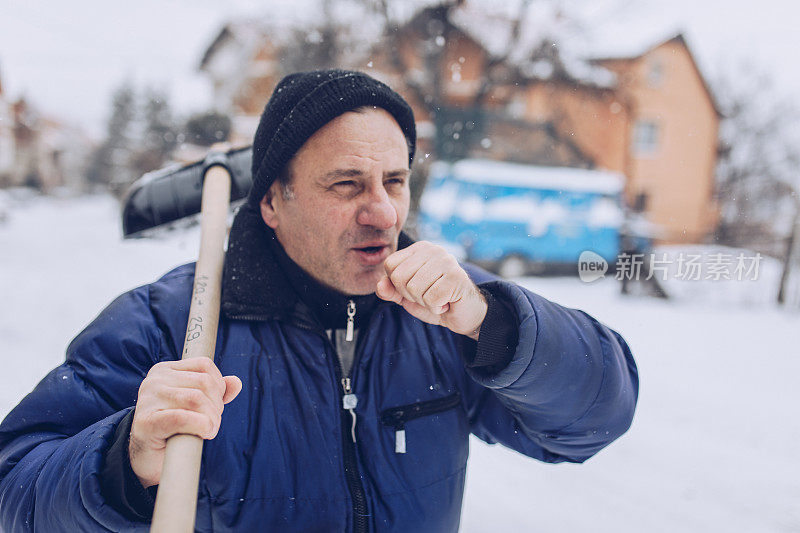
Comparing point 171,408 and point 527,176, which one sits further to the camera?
point 527,176

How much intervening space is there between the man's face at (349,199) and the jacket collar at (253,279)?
0.31 ft

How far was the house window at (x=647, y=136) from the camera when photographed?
434 cm

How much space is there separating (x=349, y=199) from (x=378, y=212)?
102mm

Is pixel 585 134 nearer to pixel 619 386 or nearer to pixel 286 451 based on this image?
pixel 619 386

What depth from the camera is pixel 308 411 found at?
4.30ft

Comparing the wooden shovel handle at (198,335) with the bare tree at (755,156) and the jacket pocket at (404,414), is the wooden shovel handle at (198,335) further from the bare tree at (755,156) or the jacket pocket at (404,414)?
the bare tree at (755,156)

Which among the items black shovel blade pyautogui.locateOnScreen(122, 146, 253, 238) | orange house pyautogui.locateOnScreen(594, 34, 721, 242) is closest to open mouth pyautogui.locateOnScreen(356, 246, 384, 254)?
black shovel blade pyautogui.locateOnScreen(122, 146, 253, 238)

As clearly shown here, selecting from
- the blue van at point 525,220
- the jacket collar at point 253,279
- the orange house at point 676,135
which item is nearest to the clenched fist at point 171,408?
the jacket collar at point 253,279

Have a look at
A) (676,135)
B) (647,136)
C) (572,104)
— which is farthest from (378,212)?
(572,104)

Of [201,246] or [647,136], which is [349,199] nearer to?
[201,246]

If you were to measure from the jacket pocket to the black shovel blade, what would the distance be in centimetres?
98

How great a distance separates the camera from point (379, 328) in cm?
150

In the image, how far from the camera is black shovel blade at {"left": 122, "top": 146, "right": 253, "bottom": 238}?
1857 mm

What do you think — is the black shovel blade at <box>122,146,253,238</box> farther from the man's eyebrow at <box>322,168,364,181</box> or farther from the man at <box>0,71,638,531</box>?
the man's eyebrow at <box>322,168,364,181</box>
